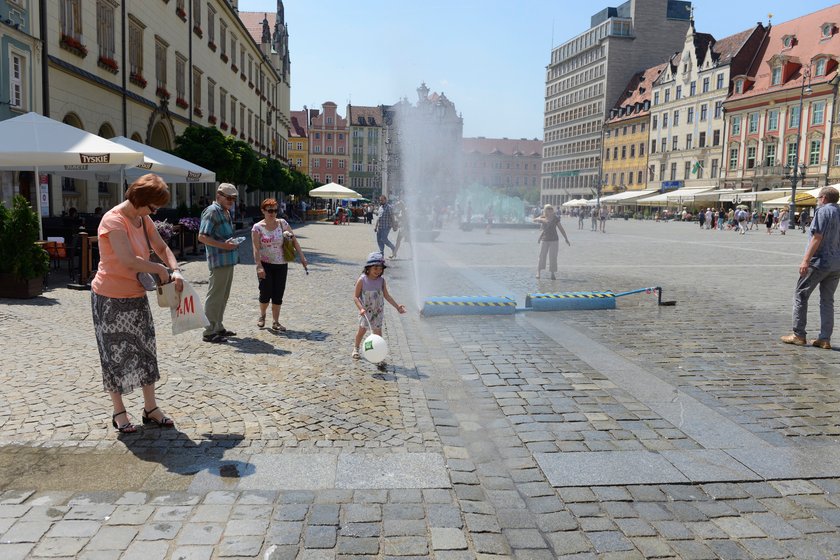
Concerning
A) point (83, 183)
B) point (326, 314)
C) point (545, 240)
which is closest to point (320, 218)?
point (83, 183)

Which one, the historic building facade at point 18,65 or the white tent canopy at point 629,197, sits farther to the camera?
the white tent canopy at point 629,197

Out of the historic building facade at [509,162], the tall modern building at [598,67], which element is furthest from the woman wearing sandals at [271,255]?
the historic building facade at [509,162]

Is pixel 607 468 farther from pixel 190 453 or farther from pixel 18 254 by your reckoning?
pixel 18 254

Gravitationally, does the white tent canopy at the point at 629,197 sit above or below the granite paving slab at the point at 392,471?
above

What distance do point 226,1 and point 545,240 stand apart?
29780 mm

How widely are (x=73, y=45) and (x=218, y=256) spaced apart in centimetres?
1447

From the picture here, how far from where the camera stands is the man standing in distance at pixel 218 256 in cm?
752

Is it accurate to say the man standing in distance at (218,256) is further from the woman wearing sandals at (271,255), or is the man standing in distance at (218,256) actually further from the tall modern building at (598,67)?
the tall modern building at (598,67)

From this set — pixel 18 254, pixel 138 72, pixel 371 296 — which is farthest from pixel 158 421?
pixel 138 72

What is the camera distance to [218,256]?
7621 mm

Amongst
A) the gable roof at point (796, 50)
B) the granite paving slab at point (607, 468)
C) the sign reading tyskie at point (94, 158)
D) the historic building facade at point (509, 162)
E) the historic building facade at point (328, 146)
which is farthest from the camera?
the historic building facade at point (509, 162)

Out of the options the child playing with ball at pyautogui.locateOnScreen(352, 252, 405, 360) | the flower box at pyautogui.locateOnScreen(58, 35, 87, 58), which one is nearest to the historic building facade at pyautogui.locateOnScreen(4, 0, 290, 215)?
the flower box at pyautogui.locateOnScreen(58, 35, 87, 58)

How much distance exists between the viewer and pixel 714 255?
21.9 metres

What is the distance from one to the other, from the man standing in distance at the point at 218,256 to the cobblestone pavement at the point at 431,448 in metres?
Result: 0.31
